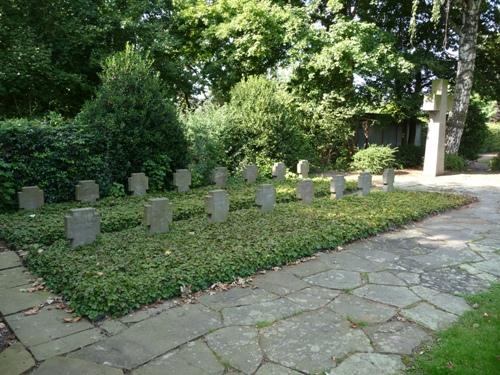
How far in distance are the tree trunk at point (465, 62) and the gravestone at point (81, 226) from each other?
14452 millimetres

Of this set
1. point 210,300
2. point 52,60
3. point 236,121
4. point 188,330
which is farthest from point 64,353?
point 52,60

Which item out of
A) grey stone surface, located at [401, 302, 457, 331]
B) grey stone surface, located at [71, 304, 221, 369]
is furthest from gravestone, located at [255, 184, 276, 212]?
grey stone surface, located at [401, 302, 457, 331]

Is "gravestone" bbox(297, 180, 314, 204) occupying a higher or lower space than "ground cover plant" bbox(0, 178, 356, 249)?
higher

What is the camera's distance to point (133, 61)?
28.1ft

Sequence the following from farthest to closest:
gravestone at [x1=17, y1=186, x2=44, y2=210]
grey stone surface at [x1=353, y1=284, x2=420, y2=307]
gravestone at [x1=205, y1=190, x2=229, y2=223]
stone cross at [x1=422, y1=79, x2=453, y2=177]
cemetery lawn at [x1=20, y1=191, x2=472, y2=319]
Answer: stone cross at [x1=422, y1=79, x2=453, y2=177], gravestone at [x1=17, y1=186, x2=44, y2=210], gravestone at [x1=205, y1=190, x2=229, y2=223], grey stone surface at [x1=353, y1=284, x2=420, y2=307], cemetery lawn at [x1=20, y1=191, x2=472, y2=319]

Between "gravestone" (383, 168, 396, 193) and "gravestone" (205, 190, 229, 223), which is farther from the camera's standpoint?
"gravestone" (383, 168, 396, 193)

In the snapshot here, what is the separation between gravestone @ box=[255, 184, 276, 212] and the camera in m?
6.57

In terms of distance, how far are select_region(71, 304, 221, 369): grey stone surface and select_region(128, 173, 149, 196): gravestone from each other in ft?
15.4

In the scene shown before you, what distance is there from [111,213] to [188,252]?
7.22 feet

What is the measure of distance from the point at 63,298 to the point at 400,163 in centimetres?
1509

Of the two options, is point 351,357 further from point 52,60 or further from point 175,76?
point 175,76

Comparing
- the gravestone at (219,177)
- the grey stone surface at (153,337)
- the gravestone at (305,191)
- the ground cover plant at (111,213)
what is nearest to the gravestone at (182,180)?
the ground cover plant at (111,213)

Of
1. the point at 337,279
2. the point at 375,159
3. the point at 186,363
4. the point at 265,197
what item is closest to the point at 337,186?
the point at 265,197

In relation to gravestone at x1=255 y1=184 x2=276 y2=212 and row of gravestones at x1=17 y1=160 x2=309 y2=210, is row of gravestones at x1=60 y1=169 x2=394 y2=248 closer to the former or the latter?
gravestone at x1=255 y1=184 x2=276 y2=212
